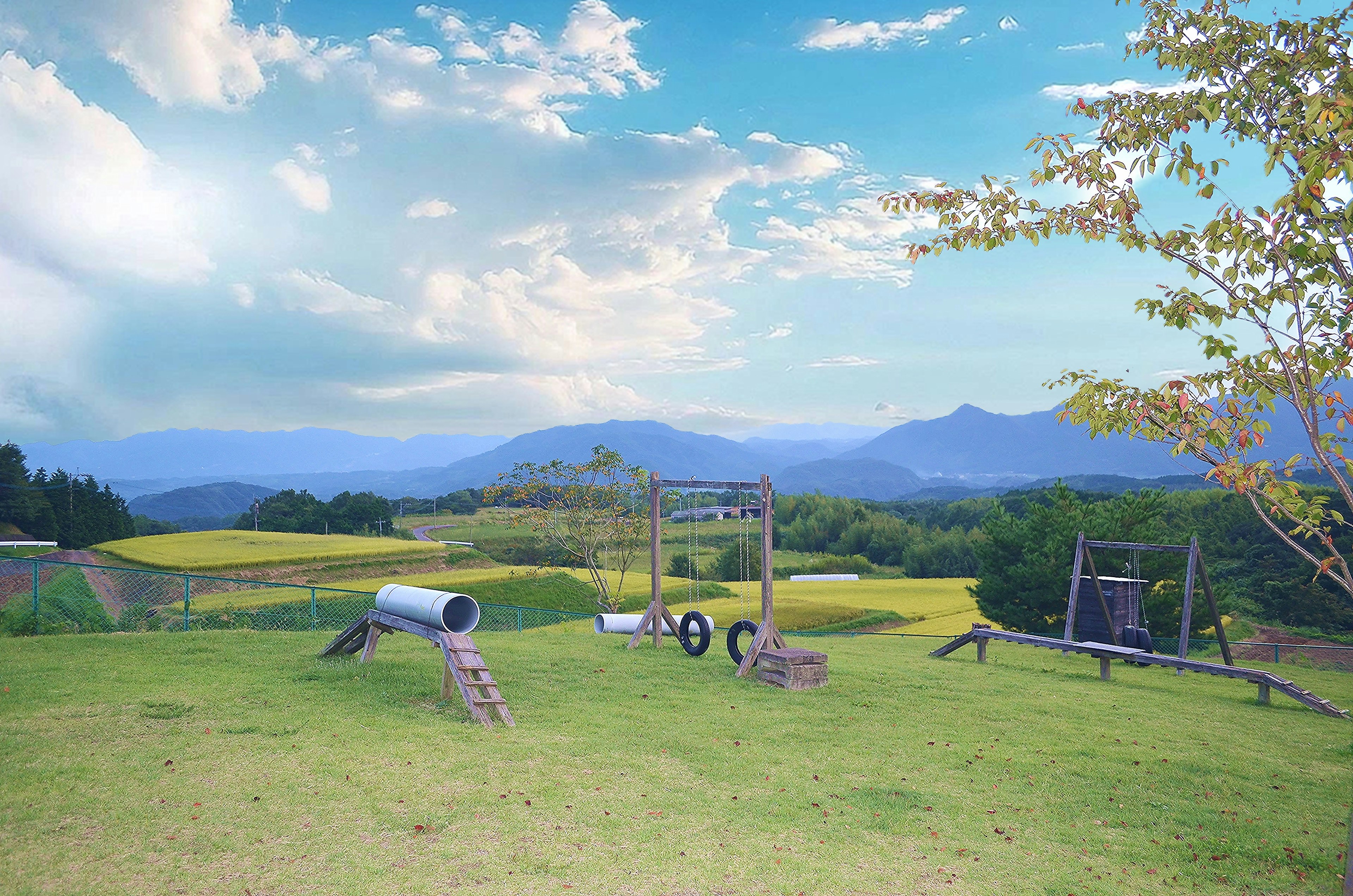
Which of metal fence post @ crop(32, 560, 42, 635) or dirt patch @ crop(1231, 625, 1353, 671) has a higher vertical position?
metal fence post @ crop(32, 560, 42, 635)

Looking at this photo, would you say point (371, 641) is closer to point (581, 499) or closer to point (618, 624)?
point (618, 624)

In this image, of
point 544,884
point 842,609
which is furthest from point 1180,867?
point 842,609

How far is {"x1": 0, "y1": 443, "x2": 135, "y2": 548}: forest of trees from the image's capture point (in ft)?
205

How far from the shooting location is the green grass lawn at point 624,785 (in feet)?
18.8

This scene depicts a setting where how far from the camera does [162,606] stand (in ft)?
69.8

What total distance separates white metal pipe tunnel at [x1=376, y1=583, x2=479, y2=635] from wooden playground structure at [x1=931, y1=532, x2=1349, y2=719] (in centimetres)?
1114

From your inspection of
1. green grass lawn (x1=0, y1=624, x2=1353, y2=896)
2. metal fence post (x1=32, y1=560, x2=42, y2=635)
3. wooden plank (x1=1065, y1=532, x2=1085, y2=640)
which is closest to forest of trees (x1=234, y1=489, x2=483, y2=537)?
metal fence post (x1=32, y1=560, x2=42, y2=635)

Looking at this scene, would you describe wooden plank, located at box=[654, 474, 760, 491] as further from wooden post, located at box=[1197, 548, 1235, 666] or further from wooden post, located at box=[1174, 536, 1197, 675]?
wooden post, located at box=[1197, 548, 1235, 666]

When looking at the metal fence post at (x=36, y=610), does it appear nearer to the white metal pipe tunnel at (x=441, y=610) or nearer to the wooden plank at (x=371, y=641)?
the wooden plank at (x=371, y=641)

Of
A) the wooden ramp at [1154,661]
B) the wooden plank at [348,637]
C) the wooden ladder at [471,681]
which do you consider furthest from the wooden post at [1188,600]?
the wooden plank at [348,637]

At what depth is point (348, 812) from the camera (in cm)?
655

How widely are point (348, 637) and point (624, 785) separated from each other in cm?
685

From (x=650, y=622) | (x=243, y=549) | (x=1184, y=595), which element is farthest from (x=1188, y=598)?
(x=243, y=549)

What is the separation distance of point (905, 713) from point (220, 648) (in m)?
11.2
